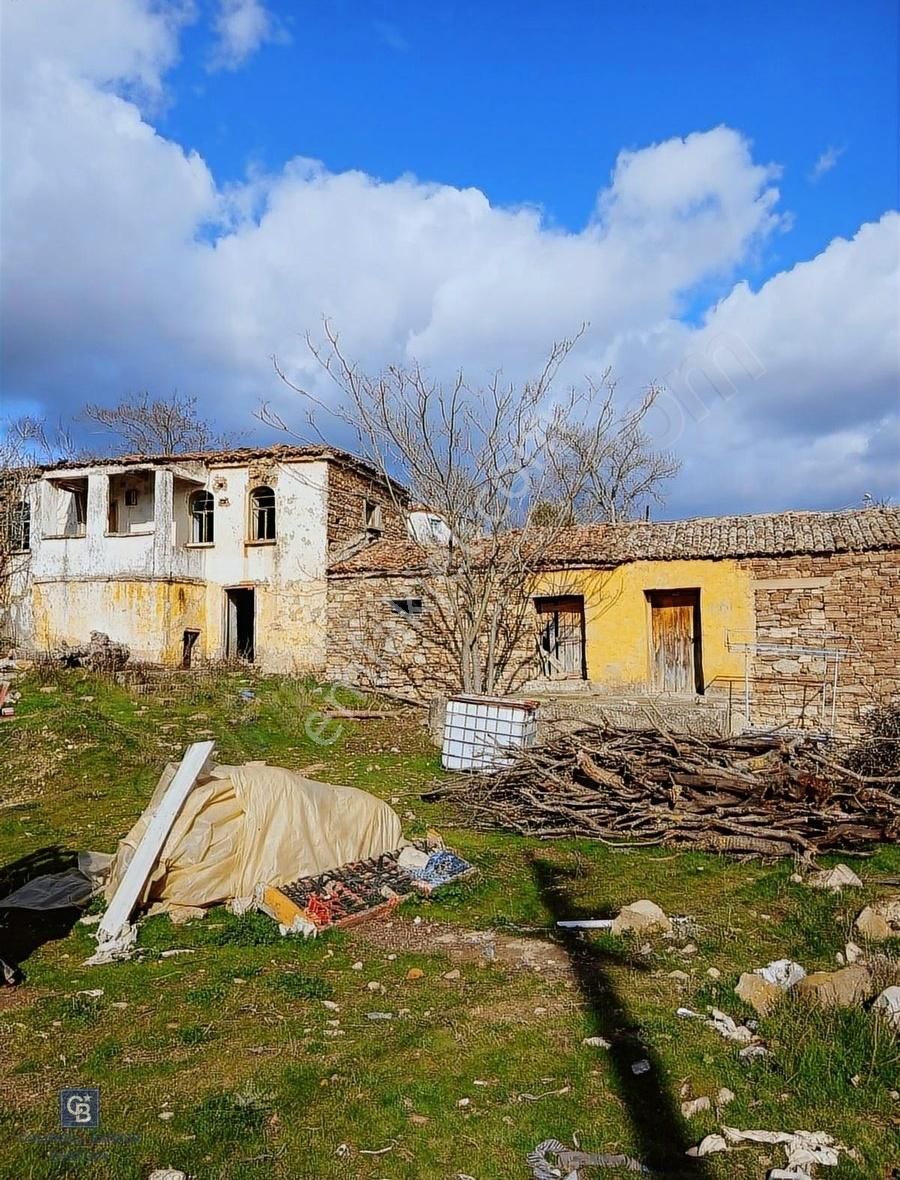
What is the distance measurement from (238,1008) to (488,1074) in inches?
64.8

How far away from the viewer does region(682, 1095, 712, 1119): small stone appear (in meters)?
3.64

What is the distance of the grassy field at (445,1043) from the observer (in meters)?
3.47

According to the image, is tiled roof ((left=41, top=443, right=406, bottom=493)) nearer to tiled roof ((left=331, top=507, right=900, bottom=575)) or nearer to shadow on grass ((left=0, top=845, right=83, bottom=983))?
tiled roof ((left=331, top=507, right=900, bottom=575))

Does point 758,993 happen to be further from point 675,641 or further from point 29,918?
point 675,641

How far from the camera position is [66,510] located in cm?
2322

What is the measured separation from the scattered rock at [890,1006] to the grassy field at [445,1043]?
0.27ft

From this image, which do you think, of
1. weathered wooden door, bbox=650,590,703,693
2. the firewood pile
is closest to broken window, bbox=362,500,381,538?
weathered wooden door, bbox=650,590,703,693

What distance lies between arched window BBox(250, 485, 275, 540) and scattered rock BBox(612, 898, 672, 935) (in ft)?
54.3

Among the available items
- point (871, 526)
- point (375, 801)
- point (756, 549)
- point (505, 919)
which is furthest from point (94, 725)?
point (871, 526)

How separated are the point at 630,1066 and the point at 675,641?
12.8m

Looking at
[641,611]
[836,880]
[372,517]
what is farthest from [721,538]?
[836,880]

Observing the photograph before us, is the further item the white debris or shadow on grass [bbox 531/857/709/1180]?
the white debris

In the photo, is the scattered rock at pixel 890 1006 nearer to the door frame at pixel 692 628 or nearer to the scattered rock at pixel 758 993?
the scattered rock at pixel 758 993

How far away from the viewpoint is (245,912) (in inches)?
248
